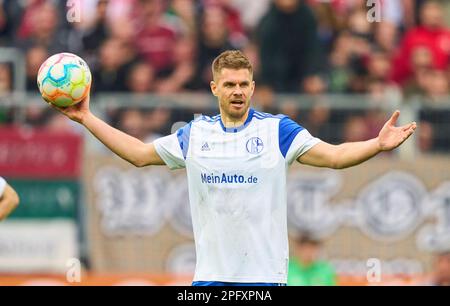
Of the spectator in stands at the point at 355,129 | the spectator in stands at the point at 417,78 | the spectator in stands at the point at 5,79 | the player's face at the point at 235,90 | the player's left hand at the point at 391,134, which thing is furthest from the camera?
the spectator in stands at the point at 417,78

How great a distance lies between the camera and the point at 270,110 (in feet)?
53.9

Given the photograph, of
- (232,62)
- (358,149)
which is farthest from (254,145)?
(358,149)

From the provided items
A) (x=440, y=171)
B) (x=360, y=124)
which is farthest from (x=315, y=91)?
(x=440, y=171)

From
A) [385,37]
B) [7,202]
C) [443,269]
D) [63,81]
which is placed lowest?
[443,269]

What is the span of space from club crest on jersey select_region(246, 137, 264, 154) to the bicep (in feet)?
1.06

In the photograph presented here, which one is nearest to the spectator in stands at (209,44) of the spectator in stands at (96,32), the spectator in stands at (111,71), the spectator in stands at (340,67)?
the spectator in stands at (111,71)

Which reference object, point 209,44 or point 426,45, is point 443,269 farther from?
point 209,44

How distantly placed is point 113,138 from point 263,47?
7.40m

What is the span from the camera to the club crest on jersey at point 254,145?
A: 32.8 ft

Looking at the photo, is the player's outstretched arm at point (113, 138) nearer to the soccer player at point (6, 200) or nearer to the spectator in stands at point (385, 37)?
the soccer player at point (6, 200)

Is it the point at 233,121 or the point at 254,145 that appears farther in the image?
the point at 233,121

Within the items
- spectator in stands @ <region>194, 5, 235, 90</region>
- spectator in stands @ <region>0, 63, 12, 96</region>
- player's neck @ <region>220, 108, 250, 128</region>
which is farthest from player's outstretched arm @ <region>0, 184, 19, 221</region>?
spectator in stands @ <region>194, 5, 235, 90</region>

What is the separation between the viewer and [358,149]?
31.7ft

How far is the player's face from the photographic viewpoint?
993cm
